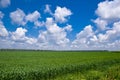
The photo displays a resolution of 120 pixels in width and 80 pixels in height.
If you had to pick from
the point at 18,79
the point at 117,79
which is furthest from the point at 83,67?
the point at 18,79

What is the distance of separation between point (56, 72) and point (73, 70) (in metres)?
4.16

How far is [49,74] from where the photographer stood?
73.7 ft

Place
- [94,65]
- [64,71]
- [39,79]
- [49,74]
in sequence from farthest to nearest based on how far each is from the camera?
[94,65]
[64,71]
[49,74]
[39,79]

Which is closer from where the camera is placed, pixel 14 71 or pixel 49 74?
pixel 14 71

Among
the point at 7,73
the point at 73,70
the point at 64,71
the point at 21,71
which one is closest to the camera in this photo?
the point at 7,73

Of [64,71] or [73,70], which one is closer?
[64,71]

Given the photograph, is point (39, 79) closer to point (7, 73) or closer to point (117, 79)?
point (7, 73)

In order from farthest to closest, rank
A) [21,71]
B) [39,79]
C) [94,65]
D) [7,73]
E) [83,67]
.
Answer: [94,65], [83,67], [39,79], [21,71], [7,73]

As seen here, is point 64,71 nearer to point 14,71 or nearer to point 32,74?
point 32,74

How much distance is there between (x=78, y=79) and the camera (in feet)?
68.7

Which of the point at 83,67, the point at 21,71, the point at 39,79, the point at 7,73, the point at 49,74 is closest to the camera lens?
the point at 7,73

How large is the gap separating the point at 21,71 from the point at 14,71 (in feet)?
2.53

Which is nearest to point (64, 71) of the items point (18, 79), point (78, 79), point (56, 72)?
point (56, 72)

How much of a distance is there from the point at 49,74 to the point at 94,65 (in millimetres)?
13213
